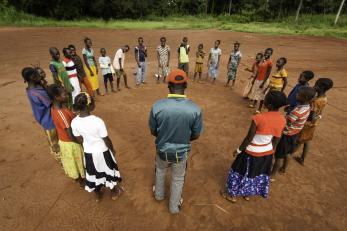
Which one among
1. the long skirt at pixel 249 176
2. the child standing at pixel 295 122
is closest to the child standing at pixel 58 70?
the long skirt at pixel 249 176

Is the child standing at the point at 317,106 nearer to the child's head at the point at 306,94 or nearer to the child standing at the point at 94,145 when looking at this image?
the child's head at the point at 306,94

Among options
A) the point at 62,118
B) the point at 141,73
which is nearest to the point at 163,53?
the point at 141,73

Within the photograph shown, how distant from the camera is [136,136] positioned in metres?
5.59

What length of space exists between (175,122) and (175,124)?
27 mm

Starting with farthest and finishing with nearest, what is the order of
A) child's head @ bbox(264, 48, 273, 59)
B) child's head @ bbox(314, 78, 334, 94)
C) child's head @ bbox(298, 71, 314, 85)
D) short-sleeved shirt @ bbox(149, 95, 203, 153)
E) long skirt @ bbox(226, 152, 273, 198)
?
child's head @ bbox(264, 48, 273, 59) → child's head @ bbox(298, 71, 314, 85) → child's head @ bbox(314, 78, 334, 94) → long skirt @ bbox(226, 152, 273, 198) → short-sleeved shirt @ bbox(149, 95, 203, 153)

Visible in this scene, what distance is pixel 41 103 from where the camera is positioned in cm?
381

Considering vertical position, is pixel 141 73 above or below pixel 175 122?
below

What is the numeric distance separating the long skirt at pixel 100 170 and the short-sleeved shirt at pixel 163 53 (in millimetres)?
5917

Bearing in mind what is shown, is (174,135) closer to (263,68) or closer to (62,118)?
(62,118)

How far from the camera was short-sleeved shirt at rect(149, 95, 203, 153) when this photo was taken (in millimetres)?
2809

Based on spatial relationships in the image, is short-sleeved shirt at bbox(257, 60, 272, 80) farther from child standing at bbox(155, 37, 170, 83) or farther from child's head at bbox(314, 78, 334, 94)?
child standing at bbox(155, 37, 170, 83)

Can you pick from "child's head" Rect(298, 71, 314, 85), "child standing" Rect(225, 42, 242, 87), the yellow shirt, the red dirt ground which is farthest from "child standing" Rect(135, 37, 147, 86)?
"child's head" Rect(298, 71, 314, 85)

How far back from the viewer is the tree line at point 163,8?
85.8 feet

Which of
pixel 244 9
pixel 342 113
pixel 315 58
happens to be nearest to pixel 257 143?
pixel 342 113
